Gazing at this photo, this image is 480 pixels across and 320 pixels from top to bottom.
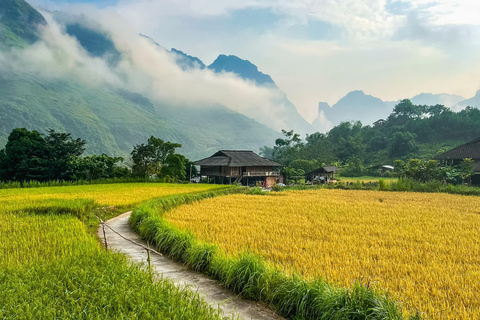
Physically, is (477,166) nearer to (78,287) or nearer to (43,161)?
(78,287)

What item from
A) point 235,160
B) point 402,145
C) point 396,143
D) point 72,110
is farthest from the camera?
point 72,110

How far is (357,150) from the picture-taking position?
65312 millimetres

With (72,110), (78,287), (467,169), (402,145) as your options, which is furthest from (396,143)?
(72,110)

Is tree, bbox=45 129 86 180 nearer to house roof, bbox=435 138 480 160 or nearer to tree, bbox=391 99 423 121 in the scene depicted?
house roof, bbox=435 138 480 160

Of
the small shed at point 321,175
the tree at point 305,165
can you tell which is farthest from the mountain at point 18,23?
the small shed at point 321,175

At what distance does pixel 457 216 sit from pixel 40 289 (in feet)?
46.5

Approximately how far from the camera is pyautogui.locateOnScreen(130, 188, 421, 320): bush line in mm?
3805

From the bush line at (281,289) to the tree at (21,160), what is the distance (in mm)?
26972

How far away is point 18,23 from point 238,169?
206 m

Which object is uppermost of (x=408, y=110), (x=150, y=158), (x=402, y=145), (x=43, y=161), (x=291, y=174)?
(x=408, y=110)

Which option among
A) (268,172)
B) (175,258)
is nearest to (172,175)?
(268,172)

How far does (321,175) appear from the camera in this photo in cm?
4738

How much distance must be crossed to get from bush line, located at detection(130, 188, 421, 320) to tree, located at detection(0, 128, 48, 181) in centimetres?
2697

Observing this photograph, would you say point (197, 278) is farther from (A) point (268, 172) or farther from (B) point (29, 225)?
(A) point (268, 172)
